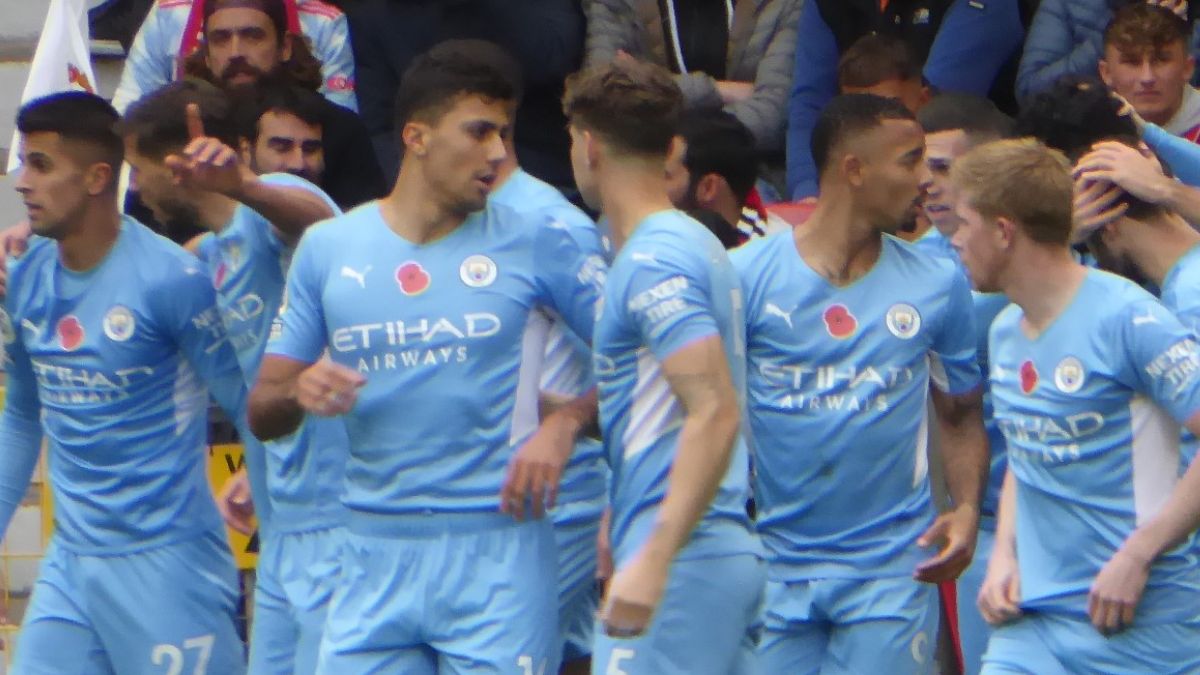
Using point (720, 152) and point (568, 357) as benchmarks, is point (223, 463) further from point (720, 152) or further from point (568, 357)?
point (568, 357)

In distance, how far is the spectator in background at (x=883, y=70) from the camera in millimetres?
9391

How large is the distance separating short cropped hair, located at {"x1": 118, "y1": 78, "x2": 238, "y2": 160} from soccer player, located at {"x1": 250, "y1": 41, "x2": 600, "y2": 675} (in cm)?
151

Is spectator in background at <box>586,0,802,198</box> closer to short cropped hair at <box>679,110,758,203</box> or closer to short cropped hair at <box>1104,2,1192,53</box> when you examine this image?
short cropped hair at <box>679,110,758,203</box>

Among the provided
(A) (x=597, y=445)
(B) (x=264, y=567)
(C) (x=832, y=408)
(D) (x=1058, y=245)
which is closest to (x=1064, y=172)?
(D) (x=1058, y=245)

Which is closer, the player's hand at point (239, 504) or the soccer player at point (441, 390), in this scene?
the soccer player at point (441, 390)

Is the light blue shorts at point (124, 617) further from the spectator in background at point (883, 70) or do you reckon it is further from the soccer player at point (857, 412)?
the spectator in background at point (883, 70)

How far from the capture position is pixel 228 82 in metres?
9.45

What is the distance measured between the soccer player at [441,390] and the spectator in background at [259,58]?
2763 mm

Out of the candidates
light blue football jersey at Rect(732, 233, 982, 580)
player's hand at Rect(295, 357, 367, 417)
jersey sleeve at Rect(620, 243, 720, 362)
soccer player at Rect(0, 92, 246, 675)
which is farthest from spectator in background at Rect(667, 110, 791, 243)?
player's hand at Rect(295, 357, 367, 417)

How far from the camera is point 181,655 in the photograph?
292 inches

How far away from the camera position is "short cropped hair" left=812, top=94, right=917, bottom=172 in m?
7.00

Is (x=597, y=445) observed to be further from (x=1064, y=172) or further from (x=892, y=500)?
(x=1064, y=172)

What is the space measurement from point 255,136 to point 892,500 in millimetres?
3127

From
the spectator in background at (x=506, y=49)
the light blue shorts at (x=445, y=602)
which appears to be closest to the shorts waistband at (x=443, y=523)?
the light blue shorts at (x=445, y=602)
